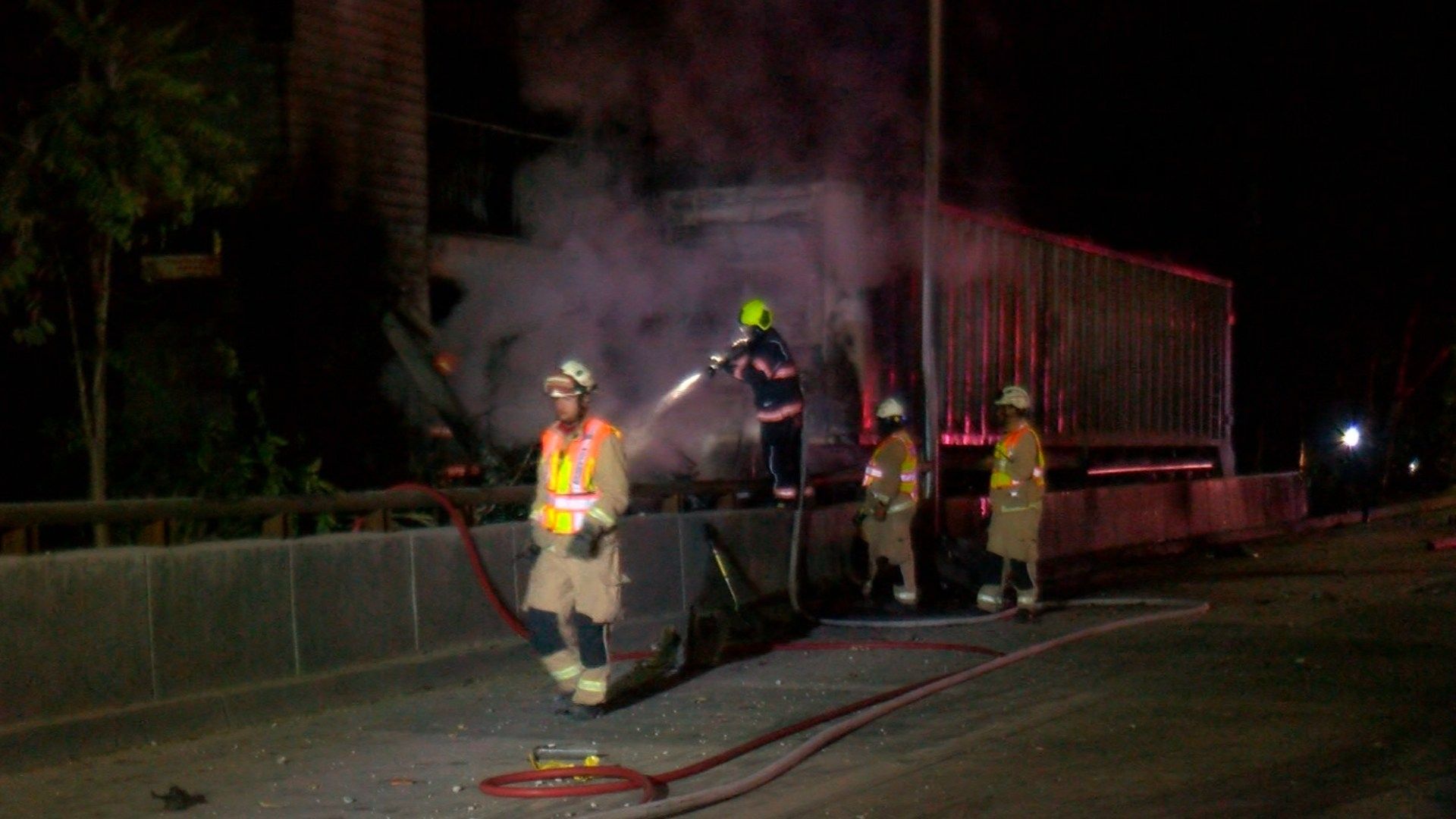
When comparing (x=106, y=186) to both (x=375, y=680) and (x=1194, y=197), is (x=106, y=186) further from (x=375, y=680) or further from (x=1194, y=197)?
(x=1194, y=197)

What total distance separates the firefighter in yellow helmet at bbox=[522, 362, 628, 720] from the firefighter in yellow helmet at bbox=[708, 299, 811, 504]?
13.0 ft

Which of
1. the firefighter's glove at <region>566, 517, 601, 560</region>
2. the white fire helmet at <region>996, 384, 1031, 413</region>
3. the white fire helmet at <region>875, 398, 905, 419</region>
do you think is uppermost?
the white fire helmet at <region>996, 384, 1031, 413</region>

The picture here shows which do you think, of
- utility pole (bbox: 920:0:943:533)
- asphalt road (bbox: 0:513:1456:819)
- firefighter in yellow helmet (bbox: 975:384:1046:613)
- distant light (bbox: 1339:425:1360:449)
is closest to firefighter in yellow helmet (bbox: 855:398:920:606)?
firefighter in yellow helmet (bbox: 975:384:1046:613)

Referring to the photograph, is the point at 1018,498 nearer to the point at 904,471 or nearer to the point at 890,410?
the point at 904,471

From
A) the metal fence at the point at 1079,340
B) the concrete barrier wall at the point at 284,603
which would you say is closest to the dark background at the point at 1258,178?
the metal fence at the point at 1079,340

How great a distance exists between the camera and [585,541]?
8648mm

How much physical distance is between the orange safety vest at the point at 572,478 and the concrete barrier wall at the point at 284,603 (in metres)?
1.41

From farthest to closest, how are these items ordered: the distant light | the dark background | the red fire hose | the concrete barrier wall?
1. the dark background
2. the distant light
3. the concrete barrier wall
4. the red fire hose

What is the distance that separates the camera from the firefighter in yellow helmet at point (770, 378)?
42.4 ft

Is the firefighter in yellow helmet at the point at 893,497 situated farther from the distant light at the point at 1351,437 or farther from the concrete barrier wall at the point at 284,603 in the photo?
the distant light at the point at 1351,437

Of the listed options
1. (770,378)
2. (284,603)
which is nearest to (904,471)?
(770,378)

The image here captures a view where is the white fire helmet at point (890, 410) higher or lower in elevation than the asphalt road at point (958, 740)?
higher

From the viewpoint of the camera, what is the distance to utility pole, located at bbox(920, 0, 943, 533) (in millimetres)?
14703

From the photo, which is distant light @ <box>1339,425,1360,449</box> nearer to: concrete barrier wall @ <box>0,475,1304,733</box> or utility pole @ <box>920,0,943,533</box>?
utility pole @ <box>920,0,943,533</box>
